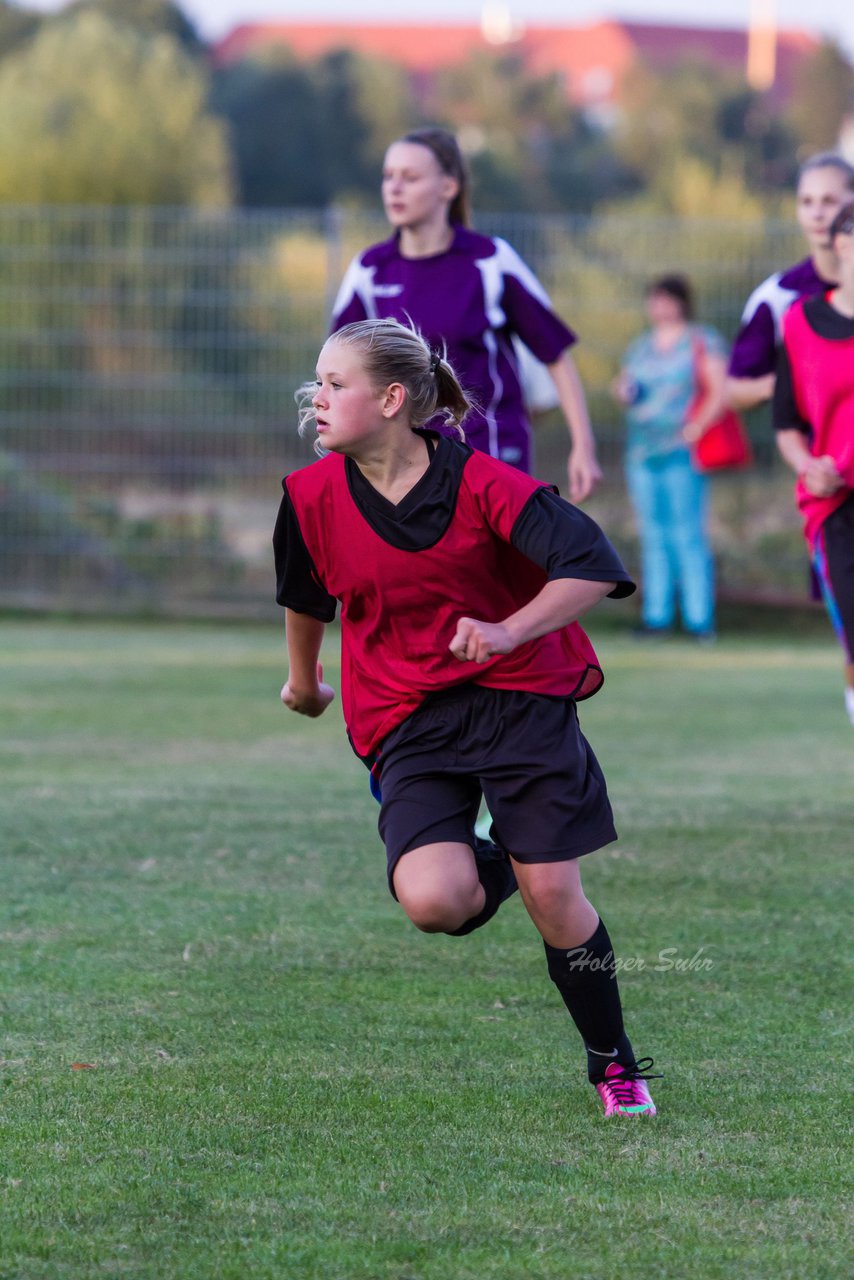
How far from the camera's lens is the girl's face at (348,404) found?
3400 millimetres

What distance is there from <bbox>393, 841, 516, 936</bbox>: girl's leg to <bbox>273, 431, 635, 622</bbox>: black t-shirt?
0.52m

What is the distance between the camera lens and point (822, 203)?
570 cm

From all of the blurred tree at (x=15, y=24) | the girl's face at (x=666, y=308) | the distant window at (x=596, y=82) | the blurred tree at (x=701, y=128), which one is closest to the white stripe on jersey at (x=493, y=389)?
the girl's face at (x=666, y=308)

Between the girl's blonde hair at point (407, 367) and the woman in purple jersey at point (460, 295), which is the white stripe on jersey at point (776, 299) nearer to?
the woman in purple jersey at point (460, 295)

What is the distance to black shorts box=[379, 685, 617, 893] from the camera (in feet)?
10.8

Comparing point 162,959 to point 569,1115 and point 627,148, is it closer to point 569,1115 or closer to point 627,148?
point 569,1115

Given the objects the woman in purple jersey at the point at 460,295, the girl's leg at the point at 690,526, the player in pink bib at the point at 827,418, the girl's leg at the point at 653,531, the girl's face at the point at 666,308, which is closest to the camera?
the player in pink bib at the point at 827,418

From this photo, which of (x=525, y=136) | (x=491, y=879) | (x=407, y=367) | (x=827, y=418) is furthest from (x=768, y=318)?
(x=525, y=136)

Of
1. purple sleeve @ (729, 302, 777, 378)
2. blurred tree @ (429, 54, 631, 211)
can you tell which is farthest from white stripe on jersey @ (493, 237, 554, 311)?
blurred tree @ (429, 54, 631, 211)

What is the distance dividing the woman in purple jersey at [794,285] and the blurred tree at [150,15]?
1874 inches

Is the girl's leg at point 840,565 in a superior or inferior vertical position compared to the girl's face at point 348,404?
inferior

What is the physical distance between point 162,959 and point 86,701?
15.8 ft

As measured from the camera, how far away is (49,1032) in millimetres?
3660

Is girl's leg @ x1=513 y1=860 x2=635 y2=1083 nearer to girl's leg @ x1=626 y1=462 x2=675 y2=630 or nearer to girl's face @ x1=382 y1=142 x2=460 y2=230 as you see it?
girl's face @ x1=382 y1=142 x2=460 y2=230
